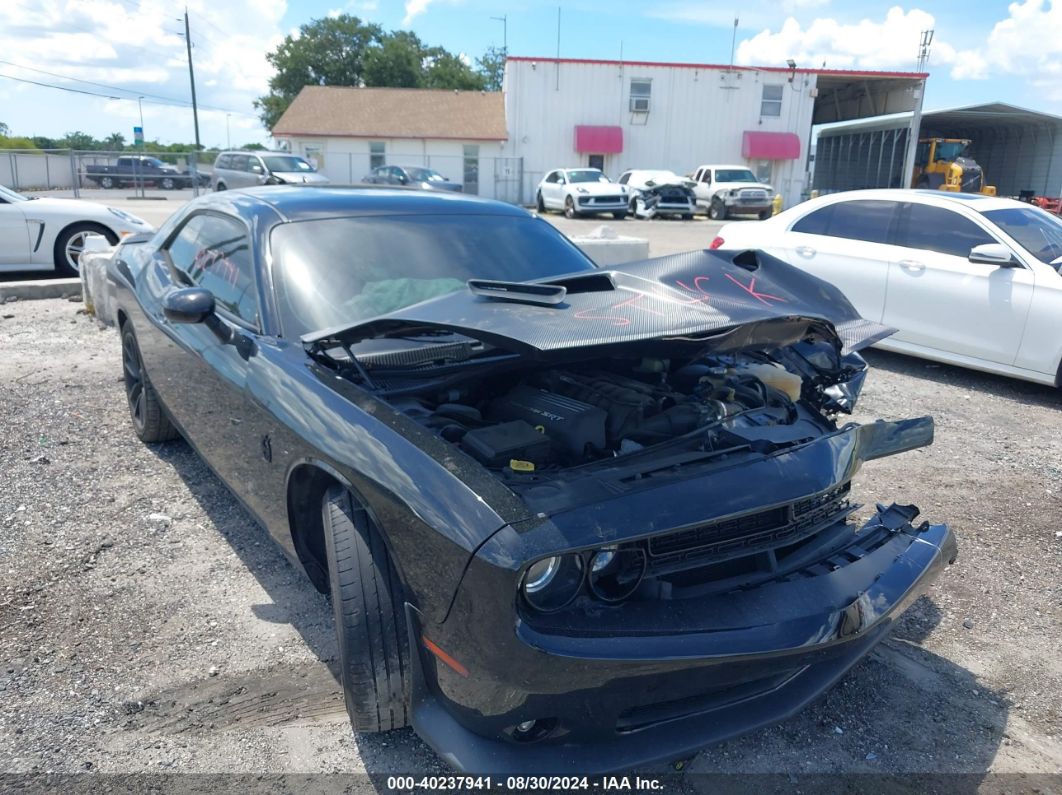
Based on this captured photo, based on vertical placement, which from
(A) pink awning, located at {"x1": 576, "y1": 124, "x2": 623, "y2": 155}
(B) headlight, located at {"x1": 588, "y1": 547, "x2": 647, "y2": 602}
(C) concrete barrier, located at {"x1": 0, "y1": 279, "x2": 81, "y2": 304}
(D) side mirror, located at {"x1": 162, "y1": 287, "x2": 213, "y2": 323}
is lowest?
(C) concrete barrier, located at {"x1": 0, "y1": 279, "x2": 81, "y2": 304}

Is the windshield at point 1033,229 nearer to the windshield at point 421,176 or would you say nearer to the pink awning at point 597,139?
the windshield at point 421,176

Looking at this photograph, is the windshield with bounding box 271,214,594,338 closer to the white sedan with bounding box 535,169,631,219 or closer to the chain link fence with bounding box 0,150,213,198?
the white sedan with bounding box 535,169,631,219

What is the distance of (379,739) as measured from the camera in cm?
261

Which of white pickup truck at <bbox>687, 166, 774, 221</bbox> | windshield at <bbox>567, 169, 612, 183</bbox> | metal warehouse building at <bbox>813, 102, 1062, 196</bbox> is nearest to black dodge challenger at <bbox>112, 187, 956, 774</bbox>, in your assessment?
windshield at <bbox>567, 169, 612, 183</bbox>

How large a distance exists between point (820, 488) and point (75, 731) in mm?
2457

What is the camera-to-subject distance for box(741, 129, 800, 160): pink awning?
3528cm

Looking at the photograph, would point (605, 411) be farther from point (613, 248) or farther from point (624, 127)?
point (624, 127)

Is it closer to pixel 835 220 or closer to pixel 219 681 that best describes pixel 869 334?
pixel 219 681

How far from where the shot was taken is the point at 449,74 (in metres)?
60.6

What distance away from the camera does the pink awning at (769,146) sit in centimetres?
3528

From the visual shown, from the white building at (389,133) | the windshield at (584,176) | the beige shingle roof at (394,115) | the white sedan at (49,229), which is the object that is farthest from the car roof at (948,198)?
the beige shingle roof at (394,115)

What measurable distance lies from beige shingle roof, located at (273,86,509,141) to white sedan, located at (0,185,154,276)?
2747 cm

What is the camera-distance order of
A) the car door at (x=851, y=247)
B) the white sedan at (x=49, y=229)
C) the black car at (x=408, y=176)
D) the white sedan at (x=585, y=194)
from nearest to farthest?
the car door at (x=851, y=247) < the white sedan at (x=49, y=229) < the white sedan at (x=585, y=194) < the black car at (x=408, y=176)

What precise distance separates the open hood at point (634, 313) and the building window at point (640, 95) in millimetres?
34174
